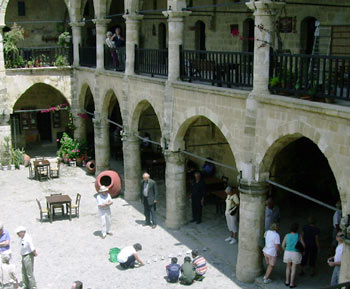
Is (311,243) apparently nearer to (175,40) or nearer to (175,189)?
(175,189)

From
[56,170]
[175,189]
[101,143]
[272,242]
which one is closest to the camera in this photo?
[272,242]

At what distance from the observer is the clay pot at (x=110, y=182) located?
17.3 m

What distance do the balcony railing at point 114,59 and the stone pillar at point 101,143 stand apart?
2.23m

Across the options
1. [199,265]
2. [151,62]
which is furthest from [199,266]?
[151,62]

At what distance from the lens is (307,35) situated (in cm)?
1381

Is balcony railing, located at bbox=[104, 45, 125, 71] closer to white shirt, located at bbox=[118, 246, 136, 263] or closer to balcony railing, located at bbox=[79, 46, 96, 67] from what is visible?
balcony railing, located at bbox=[79, 46, 96, 67]

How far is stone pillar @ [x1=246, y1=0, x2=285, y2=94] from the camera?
32.6 feet

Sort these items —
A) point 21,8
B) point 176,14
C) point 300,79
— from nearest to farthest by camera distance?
point 300,79 < point 176,14 < point 21,8

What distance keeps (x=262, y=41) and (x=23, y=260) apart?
6531mm

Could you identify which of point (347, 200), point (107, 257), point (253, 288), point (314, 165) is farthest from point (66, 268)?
point (314, 165)

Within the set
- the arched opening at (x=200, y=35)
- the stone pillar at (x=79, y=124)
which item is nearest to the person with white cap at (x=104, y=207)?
the arched opening at (x=200, y=35)

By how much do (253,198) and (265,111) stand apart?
193 cm

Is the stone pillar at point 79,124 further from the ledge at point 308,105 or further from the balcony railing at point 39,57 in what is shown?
the ledge at point 308,105

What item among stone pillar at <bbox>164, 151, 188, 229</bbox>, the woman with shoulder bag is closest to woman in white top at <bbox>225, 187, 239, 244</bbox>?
stone pillar at <bbox>164, 151, 188, 229</bbox>
